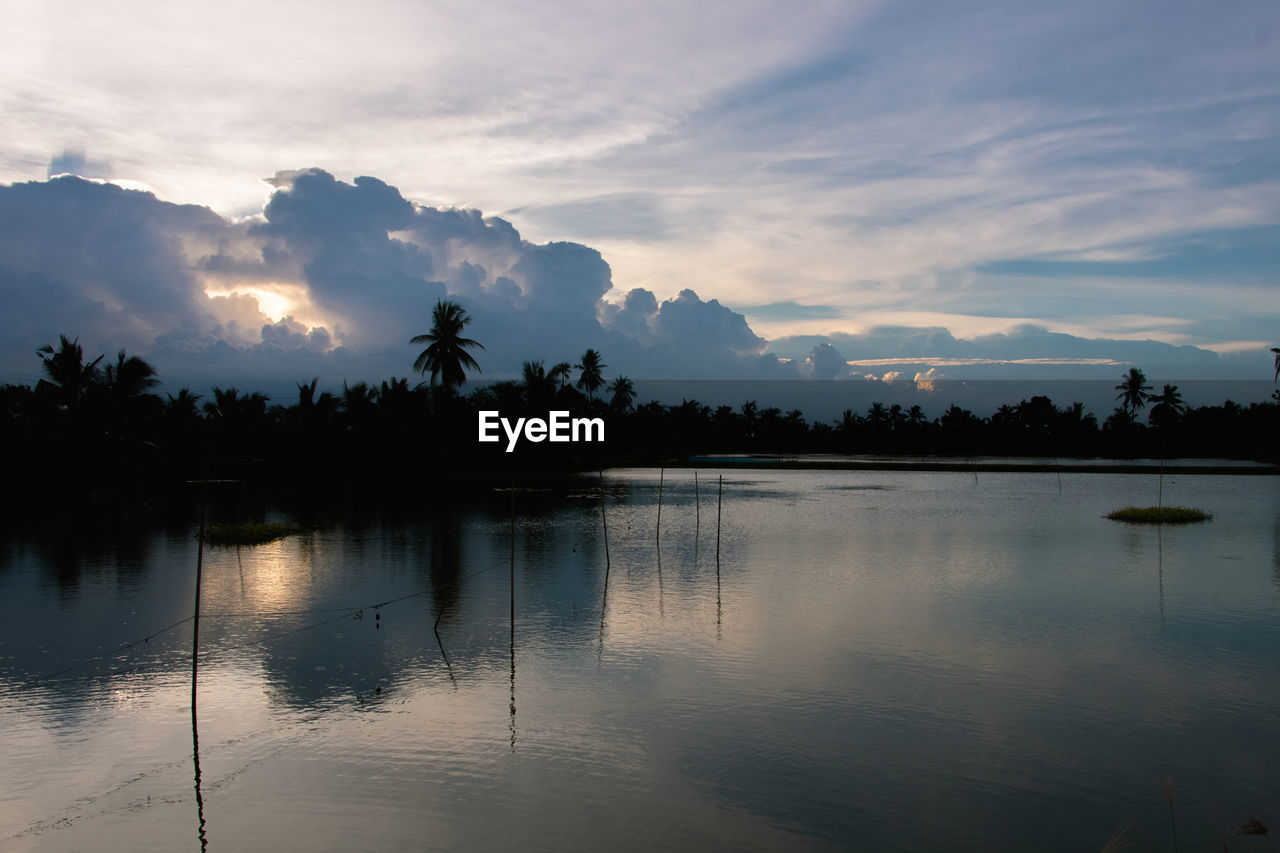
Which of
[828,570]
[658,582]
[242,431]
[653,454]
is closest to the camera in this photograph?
[658,582]

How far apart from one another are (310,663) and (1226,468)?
70.5 meters

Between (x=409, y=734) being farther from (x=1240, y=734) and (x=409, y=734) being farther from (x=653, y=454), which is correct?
(x=653, y=454)

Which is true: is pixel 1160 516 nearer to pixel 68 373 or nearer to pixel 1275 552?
pixel 1275 552

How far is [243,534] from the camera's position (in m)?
27.9

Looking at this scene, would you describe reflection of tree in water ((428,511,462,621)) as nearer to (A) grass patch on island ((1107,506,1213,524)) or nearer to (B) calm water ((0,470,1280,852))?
(B) calm water ((0,470,1280,852))

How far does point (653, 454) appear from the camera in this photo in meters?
92.8

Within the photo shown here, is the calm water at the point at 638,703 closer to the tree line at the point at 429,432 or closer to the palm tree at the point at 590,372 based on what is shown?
the tree line at the point at 429,432

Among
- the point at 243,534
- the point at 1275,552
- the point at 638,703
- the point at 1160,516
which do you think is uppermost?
the point at 1160,516

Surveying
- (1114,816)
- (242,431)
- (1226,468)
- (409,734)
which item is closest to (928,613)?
(1114,816)

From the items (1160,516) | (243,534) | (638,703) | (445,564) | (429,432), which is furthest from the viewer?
(429,432)

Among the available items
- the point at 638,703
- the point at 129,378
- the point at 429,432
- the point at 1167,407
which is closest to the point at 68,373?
the point at 129,378

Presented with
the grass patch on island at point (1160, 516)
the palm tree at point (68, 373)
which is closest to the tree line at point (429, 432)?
the palm tree at point (68, 373)

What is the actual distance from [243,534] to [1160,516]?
32.8 m

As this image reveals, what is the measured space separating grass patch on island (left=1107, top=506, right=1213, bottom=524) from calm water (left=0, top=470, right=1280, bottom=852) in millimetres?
9789
